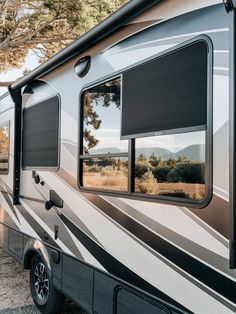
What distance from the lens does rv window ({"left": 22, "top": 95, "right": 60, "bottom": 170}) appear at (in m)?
4.11

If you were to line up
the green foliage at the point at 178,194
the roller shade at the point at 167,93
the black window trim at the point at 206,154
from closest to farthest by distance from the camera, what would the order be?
the black window trim at the point at 206,154 < the roller shade at the point at 167,93 < the green foliage at the point at 178,194

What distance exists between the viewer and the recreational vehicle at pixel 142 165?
2.13 meters

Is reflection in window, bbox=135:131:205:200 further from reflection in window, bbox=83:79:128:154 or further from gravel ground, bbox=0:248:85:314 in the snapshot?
gravel ground, bbox=0:248:85:314

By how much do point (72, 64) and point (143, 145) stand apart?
1406mm

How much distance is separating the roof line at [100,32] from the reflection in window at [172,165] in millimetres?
886

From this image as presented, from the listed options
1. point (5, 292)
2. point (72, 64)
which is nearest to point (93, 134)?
point (72, 64)

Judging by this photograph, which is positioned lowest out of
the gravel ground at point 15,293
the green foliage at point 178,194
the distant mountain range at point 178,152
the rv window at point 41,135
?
the gravel ground at point 15,293

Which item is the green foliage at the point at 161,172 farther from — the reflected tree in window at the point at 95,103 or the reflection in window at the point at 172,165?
the reflected tree in window at the point at 95,103

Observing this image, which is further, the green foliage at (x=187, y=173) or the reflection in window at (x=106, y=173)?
the reflection in window at (x=106, y=173)

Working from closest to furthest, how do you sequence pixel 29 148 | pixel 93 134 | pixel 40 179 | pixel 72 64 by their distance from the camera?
1. pixel 93 134
2. pixel 72 64
3. pixel 40 179
4. pixel 29 148

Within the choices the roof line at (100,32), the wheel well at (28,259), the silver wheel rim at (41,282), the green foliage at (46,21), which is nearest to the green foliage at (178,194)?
the roof line at (100,32)

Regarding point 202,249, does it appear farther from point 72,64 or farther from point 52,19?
point 52,19

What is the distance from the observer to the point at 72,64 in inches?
Answer: 149

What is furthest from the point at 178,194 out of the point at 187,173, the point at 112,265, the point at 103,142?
the point at 103,142
